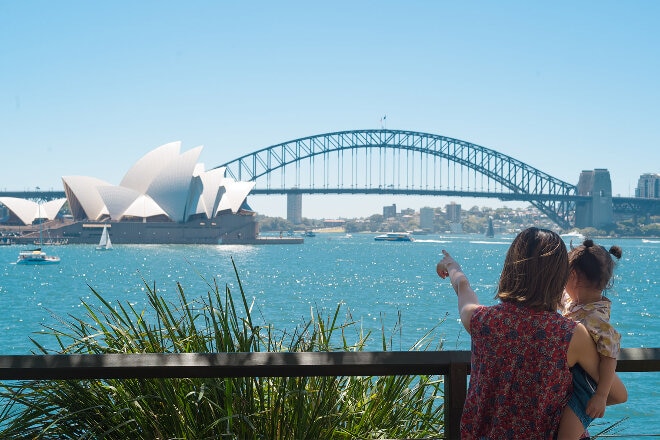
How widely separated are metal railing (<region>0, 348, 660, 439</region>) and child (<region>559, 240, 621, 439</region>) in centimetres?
20

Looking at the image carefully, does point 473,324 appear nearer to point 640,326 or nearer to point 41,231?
point 640,326

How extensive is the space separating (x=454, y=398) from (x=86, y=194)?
250 feet

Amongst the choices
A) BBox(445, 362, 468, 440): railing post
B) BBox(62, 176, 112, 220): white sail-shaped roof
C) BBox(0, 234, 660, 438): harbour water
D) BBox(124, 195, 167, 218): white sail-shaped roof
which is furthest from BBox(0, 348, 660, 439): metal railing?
BBox(62, 176, 112, 220): white sail-shaped roof

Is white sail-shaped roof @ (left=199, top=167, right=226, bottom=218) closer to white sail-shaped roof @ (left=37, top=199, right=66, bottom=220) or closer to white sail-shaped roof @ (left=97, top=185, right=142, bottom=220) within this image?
white sail-shaped roof @ (left=97, top=185, right=142, bottom=220)

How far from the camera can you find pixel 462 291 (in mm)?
1845

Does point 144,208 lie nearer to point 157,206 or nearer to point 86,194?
point 157,206

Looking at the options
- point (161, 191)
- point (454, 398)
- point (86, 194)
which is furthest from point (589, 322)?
point (86, 194)

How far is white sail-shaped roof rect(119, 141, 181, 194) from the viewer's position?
2616 inches

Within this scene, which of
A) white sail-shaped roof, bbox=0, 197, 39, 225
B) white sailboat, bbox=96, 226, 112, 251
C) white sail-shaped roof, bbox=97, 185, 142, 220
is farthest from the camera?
white sail-shaped roof, bbox=0, 197, 39, 225

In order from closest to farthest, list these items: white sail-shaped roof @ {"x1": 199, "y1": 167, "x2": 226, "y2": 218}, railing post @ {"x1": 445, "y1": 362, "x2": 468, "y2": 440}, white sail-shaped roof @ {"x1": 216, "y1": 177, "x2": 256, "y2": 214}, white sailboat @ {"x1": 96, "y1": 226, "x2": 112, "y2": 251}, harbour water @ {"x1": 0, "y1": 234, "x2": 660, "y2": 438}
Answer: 1. railing post @ {"x1": 445, "y1": 362, "x2": 468, "y2": 440}
2. harbour water @ {"x1": 0, "y1": 234, "x2": 660, "y2": 438}
3. white sailboat @ {"x1": 96, "y1": 226, "x2": 112, "y2": 251}
4. white sail-shaped roof @ {"x1": 199, "y1": 167, "x2": 226, "y2": 218}
5. white sail-shaped roof @ {"x1": 216, "y1": 177, "x2": 256, "y2": 214}

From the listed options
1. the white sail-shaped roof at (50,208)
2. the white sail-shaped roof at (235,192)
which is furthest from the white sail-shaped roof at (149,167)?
the white sail-shaped roof at (50,208)

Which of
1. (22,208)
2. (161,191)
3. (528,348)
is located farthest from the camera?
(22,208)

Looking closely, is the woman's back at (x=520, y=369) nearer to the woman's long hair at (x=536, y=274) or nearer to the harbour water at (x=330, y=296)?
the woman's long hair at (x=536, y=274)

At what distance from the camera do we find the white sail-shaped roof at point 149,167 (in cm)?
6644
